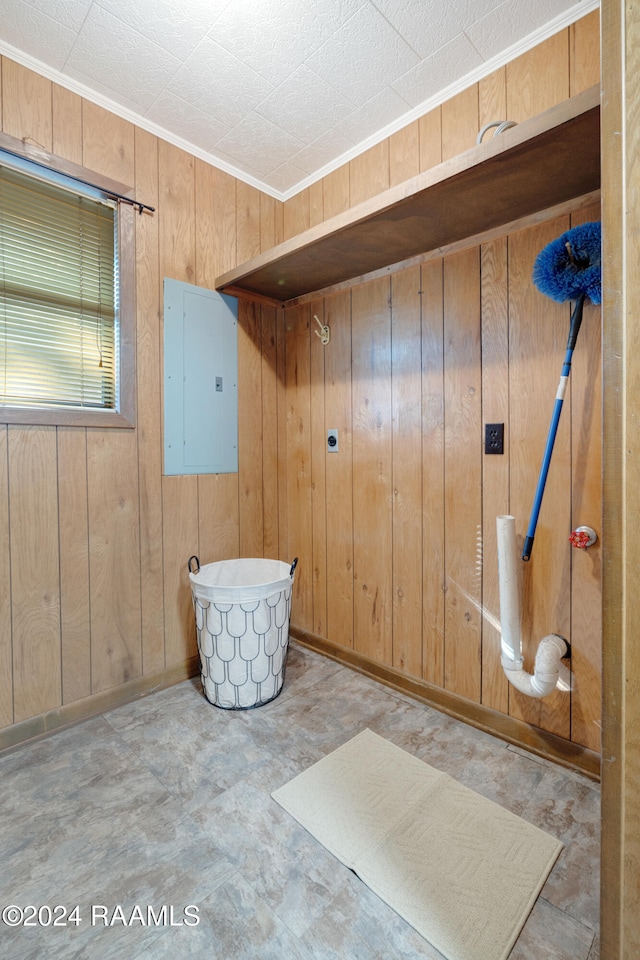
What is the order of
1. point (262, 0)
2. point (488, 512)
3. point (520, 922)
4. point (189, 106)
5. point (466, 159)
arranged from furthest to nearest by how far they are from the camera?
point (189, 106), point (488, 512), point (262, 0), point (466, 159), point (520, 922)

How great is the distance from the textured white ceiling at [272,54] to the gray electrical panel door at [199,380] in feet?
2.29

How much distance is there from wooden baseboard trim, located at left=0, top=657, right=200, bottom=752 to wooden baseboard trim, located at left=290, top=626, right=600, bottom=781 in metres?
0.73

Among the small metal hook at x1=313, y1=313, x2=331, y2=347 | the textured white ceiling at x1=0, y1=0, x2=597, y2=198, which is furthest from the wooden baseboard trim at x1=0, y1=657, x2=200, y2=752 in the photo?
the textured white ceiling at x1=0, y1=0, x2=597, y2=198

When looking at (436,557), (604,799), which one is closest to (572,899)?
(604,799)

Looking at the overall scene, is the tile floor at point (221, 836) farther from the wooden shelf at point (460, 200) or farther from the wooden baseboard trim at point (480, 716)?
the wooden shelf at point (460, 200)

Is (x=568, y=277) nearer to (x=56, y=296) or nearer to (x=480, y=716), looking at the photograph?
(x=480, y=716)

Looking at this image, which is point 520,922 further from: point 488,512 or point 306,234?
point 306,234

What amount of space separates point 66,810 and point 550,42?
286cm

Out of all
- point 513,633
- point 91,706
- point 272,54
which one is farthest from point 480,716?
point 272,54

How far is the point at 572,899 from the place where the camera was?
3.48ft

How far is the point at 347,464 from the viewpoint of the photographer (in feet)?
7.18

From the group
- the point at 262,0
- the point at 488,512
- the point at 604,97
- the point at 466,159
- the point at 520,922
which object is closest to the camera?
the point at 604,97

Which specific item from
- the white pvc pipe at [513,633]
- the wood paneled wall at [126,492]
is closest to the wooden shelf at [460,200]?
the wood paneled wall at [126,492]

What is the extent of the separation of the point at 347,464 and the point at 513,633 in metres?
1.04
